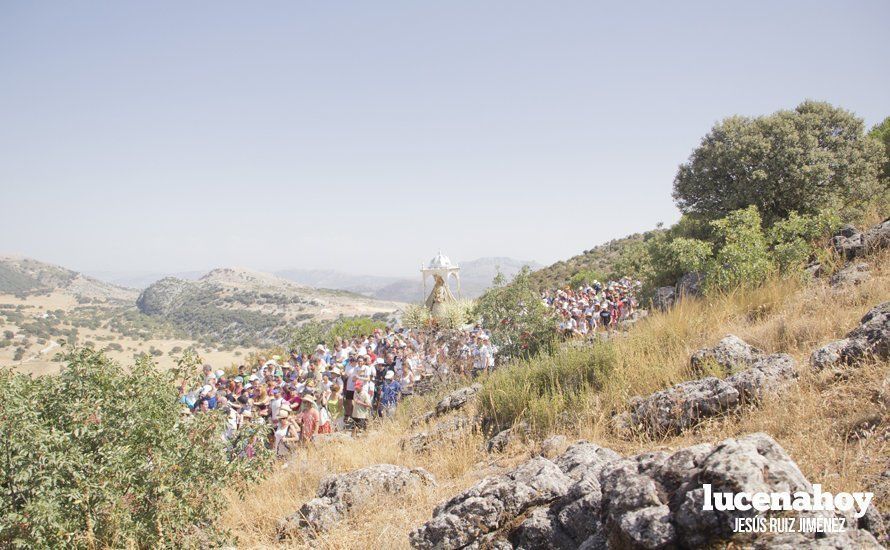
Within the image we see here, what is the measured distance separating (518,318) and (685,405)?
20.5 feet

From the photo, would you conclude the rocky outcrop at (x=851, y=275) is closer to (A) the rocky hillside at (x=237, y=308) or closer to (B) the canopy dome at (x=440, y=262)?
(B) the canopy dome at (x=440, y=262)

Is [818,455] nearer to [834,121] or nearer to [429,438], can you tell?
[429,438]

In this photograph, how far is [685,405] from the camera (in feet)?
16.0

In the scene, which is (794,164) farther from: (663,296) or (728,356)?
(728,356)

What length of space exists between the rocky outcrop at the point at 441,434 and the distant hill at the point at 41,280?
150636mm

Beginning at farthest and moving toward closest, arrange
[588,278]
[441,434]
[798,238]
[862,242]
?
[588,278]
[798,238]
[862,242]
[441,434]

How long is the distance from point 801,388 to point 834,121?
50.7 ft

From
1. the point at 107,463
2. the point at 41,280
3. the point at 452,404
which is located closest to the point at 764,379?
the point at 452,404

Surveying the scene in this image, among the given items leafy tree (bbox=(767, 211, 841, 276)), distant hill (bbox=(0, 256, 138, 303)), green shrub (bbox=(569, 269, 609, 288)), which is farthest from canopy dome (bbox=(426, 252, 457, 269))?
distant hill (bbox=(0, 256, 138, 303))

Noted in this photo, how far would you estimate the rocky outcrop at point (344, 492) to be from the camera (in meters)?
4.63

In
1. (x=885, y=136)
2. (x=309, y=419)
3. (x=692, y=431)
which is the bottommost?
(x=309, y=419)

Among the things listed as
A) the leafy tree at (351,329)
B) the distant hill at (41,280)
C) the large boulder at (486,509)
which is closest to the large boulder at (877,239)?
the large boulder at (486,509)

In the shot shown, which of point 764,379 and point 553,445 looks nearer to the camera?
point 764,379

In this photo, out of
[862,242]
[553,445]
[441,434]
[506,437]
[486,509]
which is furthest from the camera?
[862,242]
